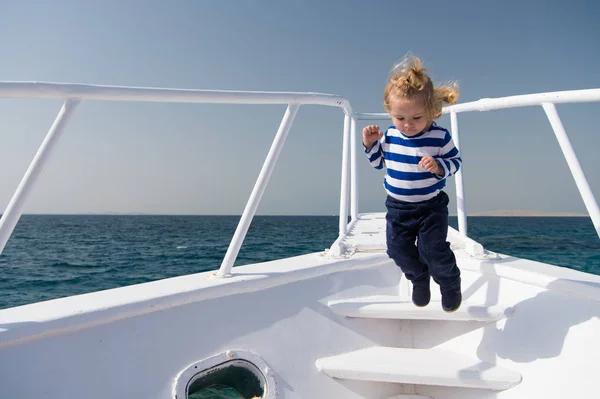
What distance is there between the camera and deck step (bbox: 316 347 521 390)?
1.55 metres

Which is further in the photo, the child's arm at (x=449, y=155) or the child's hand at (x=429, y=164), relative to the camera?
the child's arm at (x=449, y=155)

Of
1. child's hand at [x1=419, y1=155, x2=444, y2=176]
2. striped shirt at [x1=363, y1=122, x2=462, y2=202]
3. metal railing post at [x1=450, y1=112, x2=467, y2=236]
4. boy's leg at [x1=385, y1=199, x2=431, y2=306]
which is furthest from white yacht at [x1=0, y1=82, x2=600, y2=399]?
child's hand at [x1=419, y1=155, x2=444, y2=176]

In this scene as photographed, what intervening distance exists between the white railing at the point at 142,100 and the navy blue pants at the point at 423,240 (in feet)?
1.71

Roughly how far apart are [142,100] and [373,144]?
0.81 m

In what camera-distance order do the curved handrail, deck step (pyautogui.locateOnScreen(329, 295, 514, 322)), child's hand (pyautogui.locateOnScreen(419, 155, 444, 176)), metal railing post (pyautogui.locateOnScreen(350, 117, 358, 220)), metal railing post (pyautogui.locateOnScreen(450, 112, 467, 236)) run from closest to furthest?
the curved handrail, child's hand (pyautogui.locateOnScreen(419, 155, 444, 176)), deck step (pyautogui.locateOnScreen(329, 295, 514, 322)), metal railing post (pyautogui.locateOnScreen(450, 112, 467, 236)), metal railing post (pyautogui.locateOnScreen(350, 117, 358, 220))

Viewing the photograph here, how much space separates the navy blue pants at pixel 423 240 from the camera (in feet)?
4.99

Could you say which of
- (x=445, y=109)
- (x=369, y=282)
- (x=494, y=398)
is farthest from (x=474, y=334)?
(x=445, y=109)

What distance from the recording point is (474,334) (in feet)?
5.75

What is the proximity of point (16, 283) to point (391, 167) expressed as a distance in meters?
16.2

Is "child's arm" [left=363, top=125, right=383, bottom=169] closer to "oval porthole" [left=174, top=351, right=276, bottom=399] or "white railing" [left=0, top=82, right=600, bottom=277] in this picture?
"white railing" [left=0, top=82, right=600, bottom=277]

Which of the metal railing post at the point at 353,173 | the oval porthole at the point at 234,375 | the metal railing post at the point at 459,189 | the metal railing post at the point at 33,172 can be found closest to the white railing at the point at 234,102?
the metal railing post at the point at 33,172

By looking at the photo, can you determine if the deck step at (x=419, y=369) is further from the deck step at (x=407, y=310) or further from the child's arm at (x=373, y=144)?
the child's arm at (x=373, y=144)

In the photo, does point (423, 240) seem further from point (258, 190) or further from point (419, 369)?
point (258, 190)

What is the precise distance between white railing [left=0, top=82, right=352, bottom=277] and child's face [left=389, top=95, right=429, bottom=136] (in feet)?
1.60
